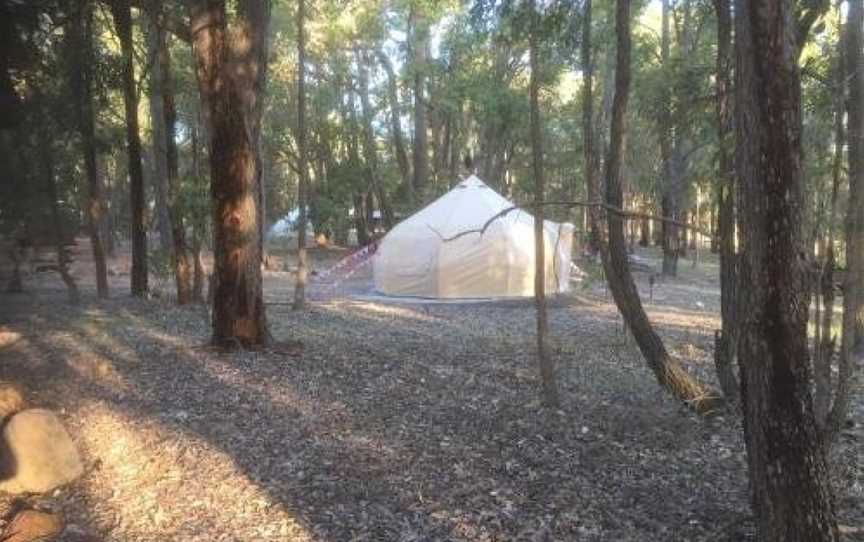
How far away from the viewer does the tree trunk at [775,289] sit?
3.52 m

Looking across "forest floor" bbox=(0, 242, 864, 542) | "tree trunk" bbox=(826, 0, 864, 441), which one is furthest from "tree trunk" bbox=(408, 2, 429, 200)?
"tree trunk" bbox=(826, 0, 864, 441)

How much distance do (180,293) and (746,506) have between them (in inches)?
422

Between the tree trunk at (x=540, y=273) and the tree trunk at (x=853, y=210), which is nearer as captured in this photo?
the tree trunk at (x=853, y=210)

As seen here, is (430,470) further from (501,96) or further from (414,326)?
(501,96)

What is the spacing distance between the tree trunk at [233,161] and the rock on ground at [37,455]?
3342 millimetres

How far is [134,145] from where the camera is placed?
14477 millimetres

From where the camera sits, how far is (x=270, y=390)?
813 cm

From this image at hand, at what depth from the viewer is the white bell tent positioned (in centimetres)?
1919

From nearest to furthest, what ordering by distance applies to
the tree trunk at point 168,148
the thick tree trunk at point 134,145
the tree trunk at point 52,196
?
the tree trunk at point 168,148
the thick tree trunk at point 134,145
the tree trunk at point 52,196

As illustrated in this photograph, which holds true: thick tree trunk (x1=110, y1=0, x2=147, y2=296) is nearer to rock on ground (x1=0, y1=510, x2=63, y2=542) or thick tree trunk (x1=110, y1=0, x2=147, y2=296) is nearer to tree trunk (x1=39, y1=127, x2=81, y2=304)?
tree trunk (x1=39, y1=127, x2=81, y2=304)

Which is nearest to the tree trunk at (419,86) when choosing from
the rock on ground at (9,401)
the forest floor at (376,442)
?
the forest floor at (376,442)

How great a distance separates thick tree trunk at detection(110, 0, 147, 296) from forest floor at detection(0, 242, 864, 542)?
153 inches

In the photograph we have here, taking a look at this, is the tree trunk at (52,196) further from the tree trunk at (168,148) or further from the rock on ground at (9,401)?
the rock on ground at (9,401)

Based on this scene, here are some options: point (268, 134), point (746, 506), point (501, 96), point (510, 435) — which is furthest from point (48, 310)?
point (268, 134)
